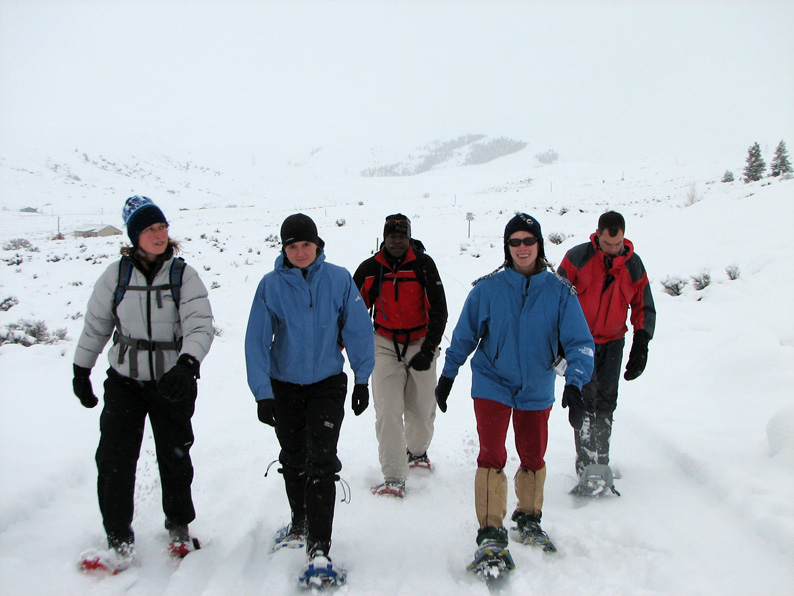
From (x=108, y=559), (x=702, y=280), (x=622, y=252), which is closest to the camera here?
(x=108, y=559)

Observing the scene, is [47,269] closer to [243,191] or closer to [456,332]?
[456,332]

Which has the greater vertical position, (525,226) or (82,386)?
(525,226)

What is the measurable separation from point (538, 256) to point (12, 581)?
3.59 meters

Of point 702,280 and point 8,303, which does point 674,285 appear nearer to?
point 702,280

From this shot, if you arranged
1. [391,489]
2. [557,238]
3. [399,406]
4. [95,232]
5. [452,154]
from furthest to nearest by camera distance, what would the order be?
[452,154], [95,232], [557,238], [399,406], [391,489]

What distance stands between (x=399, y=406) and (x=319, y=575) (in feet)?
5.25

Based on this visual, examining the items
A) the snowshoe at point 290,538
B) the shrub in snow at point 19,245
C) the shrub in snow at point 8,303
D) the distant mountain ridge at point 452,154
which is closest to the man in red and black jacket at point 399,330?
the snowshoe at point 290,538

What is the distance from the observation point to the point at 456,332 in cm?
316

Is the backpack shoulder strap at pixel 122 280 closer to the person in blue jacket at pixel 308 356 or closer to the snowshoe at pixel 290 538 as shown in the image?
the person in blue jacket at pixel 308 356

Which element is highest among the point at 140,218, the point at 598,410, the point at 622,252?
the point at 140,218

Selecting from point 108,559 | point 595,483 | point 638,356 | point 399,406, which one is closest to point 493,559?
point 595,483

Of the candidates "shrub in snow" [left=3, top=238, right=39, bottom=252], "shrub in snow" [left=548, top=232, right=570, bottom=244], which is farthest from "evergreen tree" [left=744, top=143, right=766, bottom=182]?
"shrub in snow" [left=3, top=238, right=39, bottom=252]

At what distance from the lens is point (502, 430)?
3.02 metres

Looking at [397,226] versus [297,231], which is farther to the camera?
[397,226]
